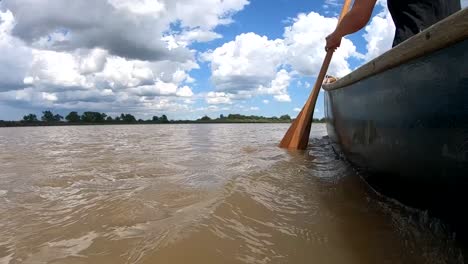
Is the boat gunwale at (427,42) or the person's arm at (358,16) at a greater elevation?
the person's arm at (358,16)

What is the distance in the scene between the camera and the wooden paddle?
18.9 feet

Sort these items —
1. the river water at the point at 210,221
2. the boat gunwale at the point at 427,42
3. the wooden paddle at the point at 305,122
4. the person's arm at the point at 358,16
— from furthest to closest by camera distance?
the wooden paddle at the point at 305,122 → the person's arm at the point at 358,16 → the river water at the point at 210,221 → the boat gunwale at the point at 427,42

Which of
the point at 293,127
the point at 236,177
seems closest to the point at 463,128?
the point at 236,177

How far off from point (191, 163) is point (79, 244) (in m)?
2.90

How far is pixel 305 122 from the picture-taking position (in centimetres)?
618

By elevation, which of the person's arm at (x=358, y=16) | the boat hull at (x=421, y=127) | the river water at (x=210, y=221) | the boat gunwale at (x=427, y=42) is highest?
the person's arm at (x=358, y=16)

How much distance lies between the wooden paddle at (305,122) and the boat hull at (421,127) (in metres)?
2.95

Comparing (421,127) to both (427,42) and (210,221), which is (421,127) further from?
(210,221)

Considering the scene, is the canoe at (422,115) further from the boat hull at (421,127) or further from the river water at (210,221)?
the river water at (210,221)

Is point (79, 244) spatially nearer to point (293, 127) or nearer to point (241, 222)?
point (241, 222)

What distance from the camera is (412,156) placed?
1.91m

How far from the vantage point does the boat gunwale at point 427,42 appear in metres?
1.37

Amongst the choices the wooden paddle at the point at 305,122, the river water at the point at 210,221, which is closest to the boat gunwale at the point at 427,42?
the river water at the point at 210,221

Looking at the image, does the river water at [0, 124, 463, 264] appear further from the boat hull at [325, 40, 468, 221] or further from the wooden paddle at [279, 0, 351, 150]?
the wooden paddle at [279, 0, 351, 150]
